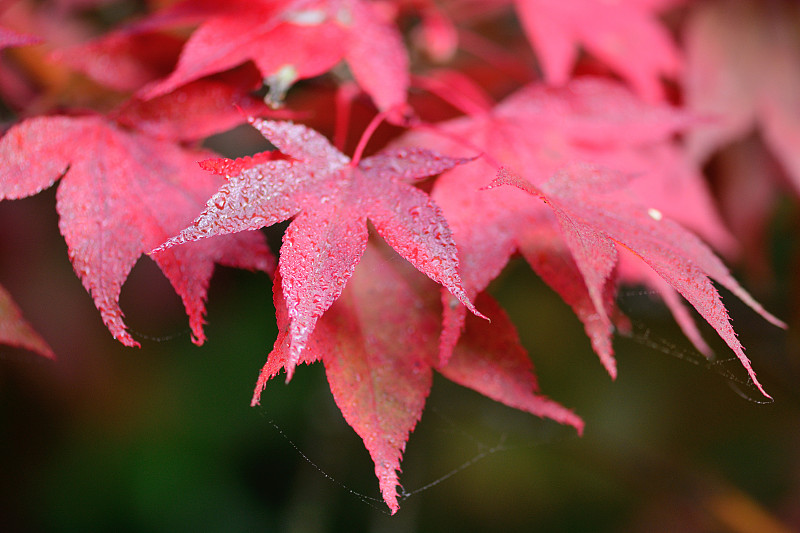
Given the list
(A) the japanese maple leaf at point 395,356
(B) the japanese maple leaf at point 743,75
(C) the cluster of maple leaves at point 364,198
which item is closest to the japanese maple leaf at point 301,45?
(C) the cluster of maple leaves at point 364,198

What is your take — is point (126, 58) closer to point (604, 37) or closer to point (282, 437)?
point (604, 37)

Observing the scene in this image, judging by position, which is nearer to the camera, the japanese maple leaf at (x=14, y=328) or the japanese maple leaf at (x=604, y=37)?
the japanese maple leaf at (x=14, y=328)

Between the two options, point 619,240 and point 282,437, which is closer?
point 619,240

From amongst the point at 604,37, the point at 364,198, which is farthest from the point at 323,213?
the point at 604,37

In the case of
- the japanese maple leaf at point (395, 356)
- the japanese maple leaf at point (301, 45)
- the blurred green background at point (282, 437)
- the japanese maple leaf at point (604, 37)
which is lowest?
the blurred green background at point (282, 437)

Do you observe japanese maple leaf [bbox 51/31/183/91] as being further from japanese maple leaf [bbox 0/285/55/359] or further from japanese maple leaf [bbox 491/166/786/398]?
japanese maple leaf [bbox 491/166/786/398]

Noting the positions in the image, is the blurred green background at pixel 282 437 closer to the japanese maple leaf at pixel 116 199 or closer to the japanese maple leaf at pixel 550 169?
the japanese maple leaf at pixel 550 169

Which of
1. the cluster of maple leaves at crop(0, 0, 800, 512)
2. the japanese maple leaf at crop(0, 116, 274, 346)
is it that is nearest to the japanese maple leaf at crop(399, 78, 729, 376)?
the cluster of maple leaves at crop(0, 0, 800, 512)
